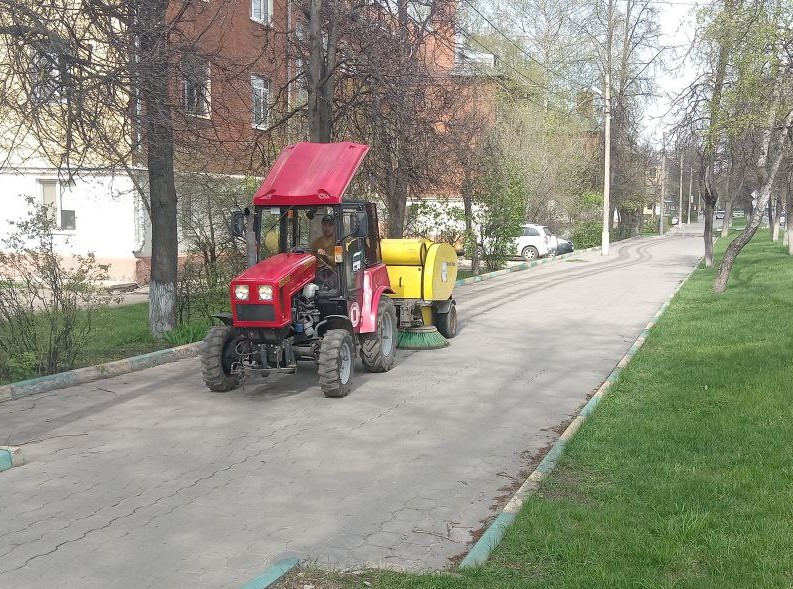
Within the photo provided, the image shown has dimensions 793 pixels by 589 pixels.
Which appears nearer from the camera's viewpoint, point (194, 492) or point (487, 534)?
point (487, 534)

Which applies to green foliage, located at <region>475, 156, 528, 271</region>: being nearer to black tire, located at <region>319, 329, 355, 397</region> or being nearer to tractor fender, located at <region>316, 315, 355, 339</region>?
tractor fender, located at <region>316, 315, 355, 339</region>

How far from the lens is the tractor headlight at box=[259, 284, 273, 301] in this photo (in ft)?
30.0

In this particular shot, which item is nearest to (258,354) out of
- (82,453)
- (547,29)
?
(82,453)

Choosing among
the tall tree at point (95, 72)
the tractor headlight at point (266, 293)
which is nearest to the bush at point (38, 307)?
the tall tree at point (95, 72)

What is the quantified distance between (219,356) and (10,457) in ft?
9.72

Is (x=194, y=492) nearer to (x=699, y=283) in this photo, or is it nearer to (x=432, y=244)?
(x=432, y=244)

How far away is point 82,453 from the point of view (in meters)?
7.50

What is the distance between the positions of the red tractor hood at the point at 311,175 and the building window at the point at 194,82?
1.58m

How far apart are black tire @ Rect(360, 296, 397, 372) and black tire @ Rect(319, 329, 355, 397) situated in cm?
112

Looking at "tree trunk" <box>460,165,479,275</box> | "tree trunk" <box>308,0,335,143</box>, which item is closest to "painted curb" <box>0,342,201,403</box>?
"tree trunk" <box>308,0,335,143</box>

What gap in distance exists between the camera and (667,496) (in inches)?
229

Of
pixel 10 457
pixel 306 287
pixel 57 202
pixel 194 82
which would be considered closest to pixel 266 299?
pixel 306 287

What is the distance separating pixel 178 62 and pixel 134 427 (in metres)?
4.96

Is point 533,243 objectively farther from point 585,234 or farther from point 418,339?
point 418,339
